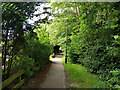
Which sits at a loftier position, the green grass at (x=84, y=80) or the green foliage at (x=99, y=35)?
the green foliage at (x=99, y=35)

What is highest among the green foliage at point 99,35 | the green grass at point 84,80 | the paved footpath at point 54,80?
the green foliage at point 99,35

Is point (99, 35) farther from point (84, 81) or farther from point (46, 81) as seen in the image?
point (46, 81)

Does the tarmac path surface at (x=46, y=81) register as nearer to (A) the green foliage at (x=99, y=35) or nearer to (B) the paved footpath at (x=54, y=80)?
(B) the paved footpath at (x=54, y=80)

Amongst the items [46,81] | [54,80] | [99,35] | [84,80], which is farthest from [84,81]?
[99,35]

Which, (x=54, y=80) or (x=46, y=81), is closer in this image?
(x=46, y=81)

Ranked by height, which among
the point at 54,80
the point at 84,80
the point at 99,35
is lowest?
the point at 54,80

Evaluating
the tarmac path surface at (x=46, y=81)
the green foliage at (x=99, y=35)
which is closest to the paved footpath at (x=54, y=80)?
the tarmac path surface at (x=46, y=81)

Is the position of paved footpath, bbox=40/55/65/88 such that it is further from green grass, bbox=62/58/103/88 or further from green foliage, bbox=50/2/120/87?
green foliage, bbox=50/2/120/87

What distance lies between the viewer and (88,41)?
550 cm

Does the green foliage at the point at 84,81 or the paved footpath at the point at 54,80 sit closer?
the green foliage at the point at 84,81

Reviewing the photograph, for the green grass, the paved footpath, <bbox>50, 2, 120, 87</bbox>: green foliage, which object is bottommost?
the paved footpath

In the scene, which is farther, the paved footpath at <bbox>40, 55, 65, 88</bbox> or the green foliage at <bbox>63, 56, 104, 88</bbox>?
the paved footpath at <bbox>40, 55, 65, 88</bbox>

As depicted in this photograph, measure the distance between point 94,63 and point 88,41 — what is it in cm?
131

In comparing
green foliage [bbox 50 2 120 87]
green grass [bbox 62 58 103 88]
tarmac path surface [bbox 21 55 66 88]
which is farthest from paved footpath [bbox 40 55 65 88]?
green foliage [bbox 50 2 120 87]
